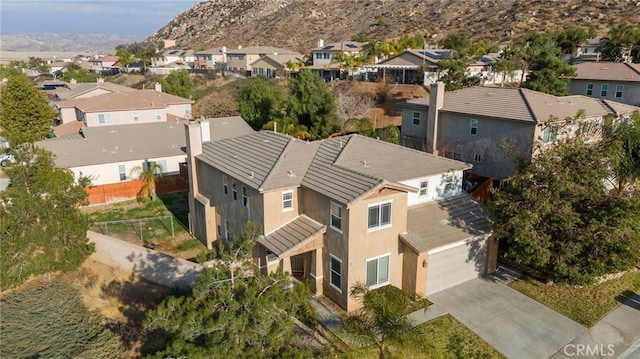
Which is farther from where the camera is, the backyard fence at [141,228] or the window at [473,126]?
the window at [473,126]

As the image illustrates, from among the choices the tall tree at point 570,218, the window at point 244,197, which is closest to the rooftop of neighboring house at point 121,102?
the window at point 244,197

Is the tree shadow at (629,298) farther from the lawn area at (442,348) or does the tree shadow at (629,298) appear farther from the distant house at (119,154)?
the distant house at (119,154)

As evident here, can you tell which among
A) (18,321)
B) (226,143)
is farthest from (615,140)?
(18,321)

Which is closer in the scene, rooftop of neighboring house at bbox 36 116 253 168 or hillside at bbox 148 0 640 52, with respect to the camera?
rooftop of neighboring house at bbox 36 116 253 168

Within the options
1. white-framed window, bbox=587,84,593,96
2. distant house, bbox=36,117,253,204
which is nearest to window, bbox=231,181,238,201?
distant house, bbox=36,117,253,204

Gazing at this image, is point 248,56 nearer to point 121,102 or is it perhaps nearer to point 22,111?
point 121,102

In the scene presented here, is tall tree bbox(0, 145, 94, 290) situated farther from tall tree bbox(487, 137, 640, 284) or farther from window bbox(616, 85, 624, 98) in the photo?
window bbox(616, 85, 624, 98)
